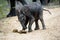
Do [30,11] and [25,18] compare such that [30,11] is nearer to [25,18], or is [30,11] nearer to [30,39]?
[25,18]

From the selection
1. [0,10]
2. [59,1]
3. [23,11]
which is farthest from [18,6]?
[59,1]

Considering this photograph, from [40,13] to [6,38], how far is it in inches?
120

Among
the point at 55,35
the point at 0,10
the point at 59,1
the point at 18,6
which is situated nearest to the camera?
the point at 55,35

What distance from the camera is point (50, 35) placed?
974 cm

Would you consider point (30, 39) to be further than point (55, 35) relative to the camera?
No

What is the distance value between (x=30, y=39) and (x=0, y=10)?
9.89ft

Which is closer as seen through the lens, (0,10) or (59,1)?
(0,10)

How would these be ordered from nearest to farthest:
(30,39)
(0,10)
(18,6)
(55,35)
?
(30,39), (55,35), (18,6), (0,10)

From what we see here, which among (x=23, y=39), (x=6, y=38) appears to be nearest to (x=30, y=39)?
(x=23, y=39)

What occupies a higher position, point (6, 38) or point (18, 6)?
point (18, 6)

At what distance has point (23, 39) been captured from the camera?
9039 mm

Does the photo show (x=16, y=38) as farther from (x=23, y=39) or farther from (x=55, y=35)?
(x=55, y=35)

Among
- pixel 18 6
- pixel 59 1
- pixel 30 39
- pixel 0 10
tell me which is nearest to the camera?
pixel 30 39

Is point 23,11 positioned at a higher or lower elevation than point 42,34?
higher
